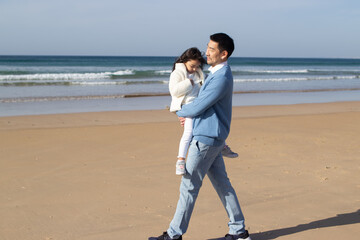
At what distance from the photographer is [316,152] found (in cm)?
694

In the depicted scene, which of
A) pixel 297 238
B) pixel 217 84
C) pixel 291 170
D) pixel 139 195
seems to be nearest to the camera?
pixel 217 84

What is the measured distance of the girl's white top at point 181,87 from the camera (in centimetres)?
365

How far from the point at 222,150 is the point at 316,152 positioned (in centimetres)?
374

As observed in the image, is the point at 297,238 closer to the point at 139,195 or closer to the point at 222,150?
the point at 222,150

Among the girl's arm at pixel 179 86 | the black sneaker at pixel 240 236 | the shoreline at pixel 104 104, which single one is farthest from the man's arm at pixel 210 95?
the shoreline at pixel 104 104

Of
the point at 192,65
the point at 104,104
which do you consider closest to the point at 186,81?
the point at 192,65

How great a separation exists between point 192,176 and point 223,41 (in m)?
1.01

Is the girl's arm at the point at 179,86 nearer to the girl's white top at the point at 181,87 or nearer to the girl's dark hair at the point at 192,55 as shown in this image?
the girl's white top at the point at 181,87

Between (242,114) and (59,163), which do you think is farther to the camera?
(242,114)

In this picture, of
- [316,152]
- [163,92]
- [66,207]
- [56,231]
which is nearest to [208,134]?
[56,231]

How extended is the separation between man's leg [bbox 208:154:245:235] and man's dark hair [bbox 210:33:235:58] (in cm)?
84

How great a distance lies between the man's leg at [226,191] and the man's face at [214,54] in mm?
748

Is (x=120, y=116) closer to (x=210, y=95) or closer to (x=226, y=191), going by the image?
(x=226, y=191)

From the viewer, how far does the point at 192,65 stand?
3768mm
